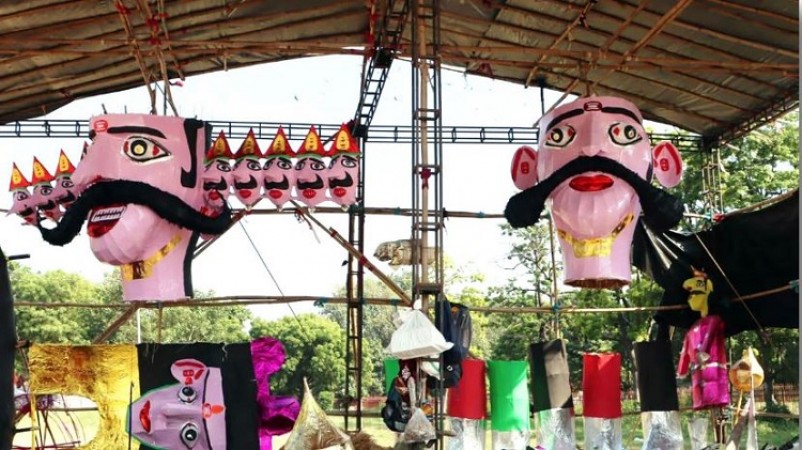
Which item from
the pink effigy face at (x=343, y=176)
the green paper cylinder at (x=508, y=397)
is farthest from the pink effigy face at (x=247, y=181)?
the green paper cylinder at (x=508, y=397)

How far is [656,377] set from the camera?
9086mm

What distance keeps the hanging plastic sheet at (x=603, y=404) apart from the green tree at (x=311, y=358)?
14.4m

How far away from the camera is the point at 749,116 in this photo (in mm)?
9930

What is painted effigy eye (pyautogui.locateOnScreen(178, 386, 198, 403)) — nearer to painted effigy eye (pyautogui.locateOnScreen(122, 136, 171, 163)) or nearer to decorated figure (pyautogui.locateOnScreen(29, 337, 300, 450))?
decorated figure (pyautogui.locateOnScreen(29, 337, 300, 450))

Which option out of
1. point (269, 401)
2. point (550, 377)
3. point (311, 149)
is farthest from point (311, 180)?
point (550, 377)

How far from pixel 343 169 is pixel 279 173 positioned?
47 centimetres

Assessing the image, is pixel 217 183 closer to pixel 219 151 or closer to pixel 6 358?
pixel 219 151

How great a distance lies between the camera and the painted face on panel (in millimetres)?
7234

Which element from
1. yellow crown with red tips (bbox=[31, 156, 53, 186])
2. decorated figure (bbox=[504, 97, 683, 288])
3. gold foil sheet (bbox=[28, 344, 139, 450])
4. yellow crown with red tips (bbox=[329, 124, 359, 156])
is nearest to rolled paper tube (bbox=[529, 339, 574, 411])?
decorated figure (bbox=[504, 97, 683, 288])

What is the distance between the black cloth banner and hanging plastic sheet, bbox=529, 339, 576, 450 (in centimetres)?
269

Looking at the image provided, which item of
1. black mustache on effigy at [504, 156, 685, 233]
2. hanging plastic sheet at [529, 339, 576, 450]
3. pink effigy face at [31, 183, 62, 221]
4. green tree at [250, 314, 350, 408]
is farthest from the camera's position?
green tree at [250, 314, 350, 408]

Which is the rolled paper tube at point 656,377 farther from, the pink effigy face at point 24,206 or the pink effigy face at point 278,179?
the pink effigy face at point 24,206

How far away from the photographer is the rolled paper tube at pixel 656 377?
9039mm

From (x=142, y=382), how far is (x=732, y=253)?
519 cm
